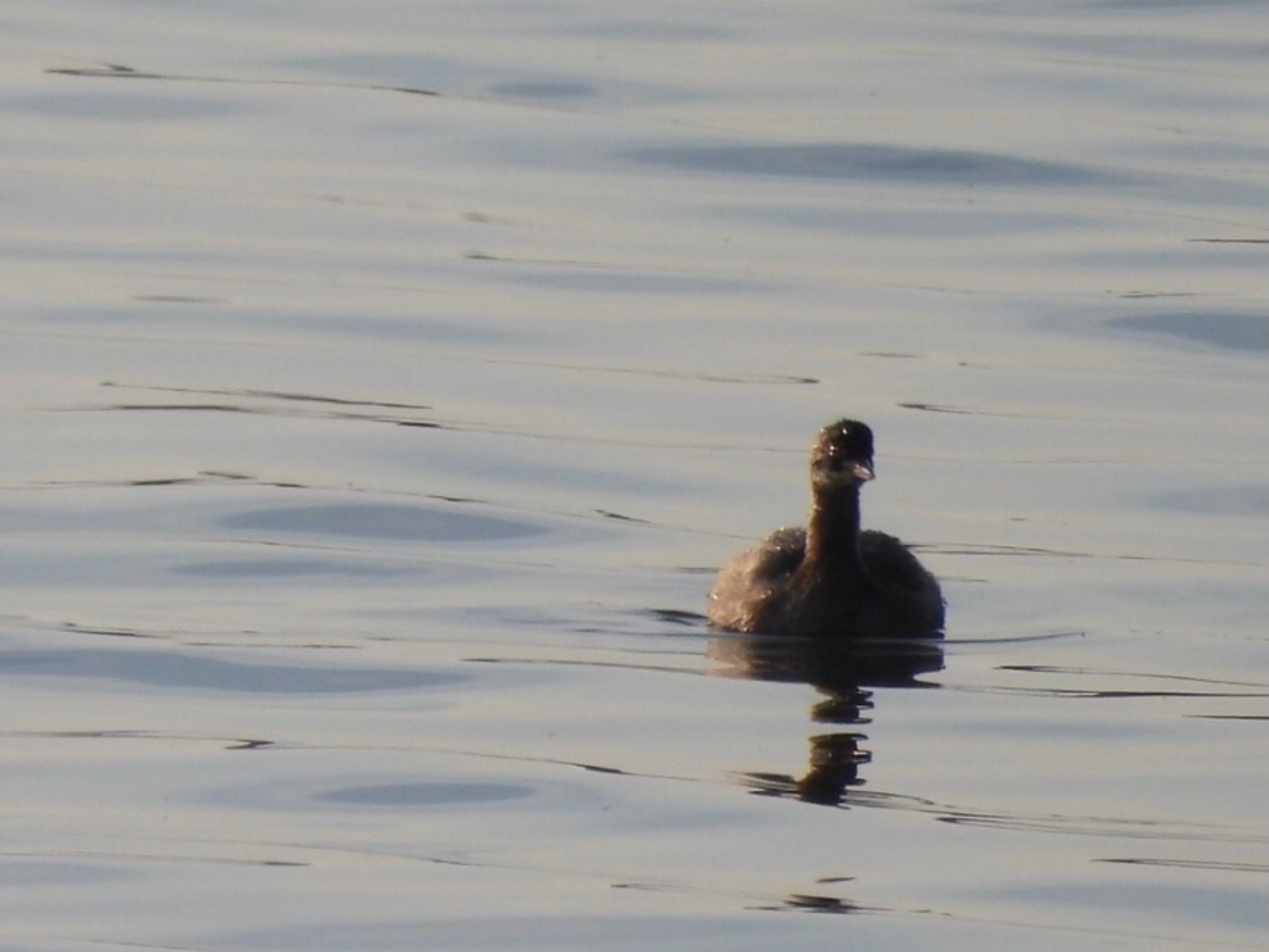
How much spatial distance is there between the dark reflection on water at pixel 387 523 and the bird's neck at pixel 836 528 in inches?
62.2

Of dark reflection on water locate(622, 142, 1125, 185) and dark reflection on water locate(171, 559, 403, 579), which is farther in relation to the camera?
dark reflection on water locate(622, 142, 1125, 185)

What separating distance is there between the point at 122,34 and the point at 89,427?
48.8 feet

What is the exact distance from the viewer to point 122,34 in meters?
32.8

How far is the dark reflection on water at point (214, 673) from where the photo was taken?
1346 cm

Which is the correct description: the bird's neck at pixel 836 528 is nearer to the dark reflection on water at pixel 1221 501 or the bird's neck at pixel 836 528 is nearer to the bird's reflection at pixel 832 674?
the bird's reflection at pixel 832 674

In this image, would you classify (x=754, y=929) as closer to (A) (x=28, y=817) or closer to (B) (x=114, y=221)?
(A) (x=28, y=817)

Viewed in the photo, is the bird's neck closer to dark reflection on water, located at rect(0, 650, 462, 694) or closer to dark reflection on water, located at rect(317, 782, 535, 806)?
dark reflection on water, located at rect(0, 650, 462, 694)

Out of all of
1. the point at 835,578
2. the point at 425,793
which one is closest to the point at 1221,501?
the point at 835,578

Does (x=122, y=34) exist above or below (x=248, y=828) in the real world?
above

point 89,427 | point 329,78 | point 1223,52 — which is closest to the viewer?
point 89,427

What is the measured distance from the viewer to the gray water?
11070mm

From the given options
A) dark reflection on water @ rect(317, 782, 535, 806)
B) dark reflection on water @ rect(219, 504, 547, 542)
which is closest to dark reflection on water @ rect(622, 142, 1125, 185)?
dark reflection on water @ rect(219, 504, 547, 542)

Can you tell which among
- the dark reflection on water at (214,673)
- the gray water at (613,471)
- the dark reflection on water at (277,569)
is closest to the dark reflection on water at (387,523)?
the gray water at (613,471)

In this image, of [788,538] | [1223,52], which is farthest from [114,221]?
[1223,52]
